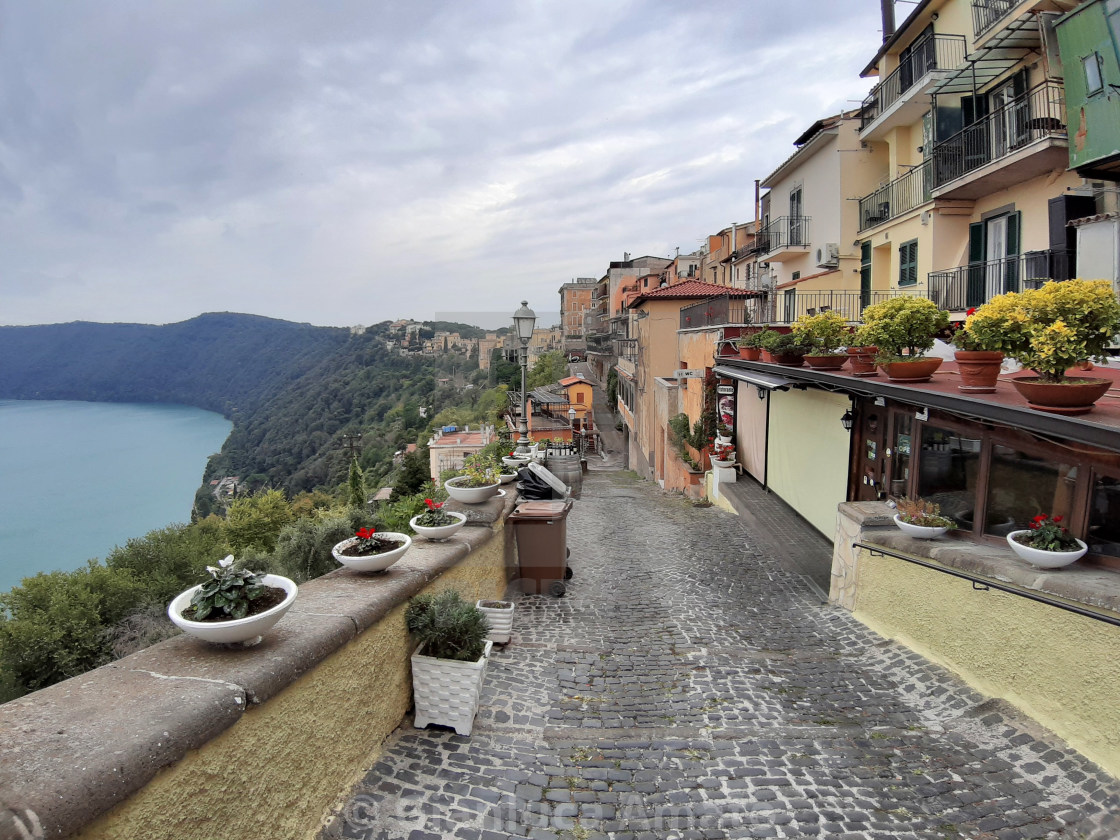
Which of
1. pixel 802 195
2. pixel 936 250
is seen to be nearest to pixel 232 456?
pixel 802 195

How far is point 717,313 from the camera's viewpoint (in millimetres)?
16891

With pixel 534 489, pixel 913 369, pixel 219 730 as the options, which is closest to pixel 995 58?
pixel 913 369

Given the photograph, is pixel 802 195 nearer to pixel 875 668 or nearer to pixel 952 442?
pixel 952 442

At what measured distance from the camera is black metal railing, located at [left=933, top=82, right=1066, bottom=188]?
9.89 m

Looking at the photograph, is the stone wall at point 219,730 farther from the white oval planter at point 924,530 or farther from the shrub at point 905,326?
the shrub at point 905,326

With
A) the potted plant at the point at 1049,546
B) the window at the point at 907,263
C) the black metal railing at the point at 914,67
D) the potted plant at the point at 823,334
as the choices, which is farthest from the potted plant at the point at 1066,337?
the black metal railing at the point at 914,67

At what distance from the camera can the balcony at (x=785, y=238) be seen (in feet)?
64.1

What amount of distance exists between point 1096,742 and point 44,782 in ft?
16.5

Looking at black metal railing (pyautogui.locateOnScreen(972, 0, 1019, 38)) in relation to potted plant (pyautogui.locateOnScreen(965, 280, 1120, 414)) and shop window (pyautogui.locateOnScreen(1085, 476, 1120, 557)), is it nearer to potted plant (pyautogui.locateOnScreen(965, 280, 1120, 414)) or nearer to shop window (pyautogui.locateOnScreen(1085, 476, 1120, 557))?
potted plant (pyautogui.locateOnScreen(965, 280, 1120, 414))

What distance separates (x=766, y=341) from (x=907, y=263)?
686cm

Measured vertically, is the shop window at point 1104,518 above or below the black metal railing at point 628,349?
below

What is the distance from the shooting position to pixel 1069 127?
30.2ft

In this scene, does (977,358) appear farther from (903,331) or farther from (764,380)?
(764,380)

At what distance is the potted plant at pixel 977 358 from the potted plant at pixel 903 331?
0.97 metres
